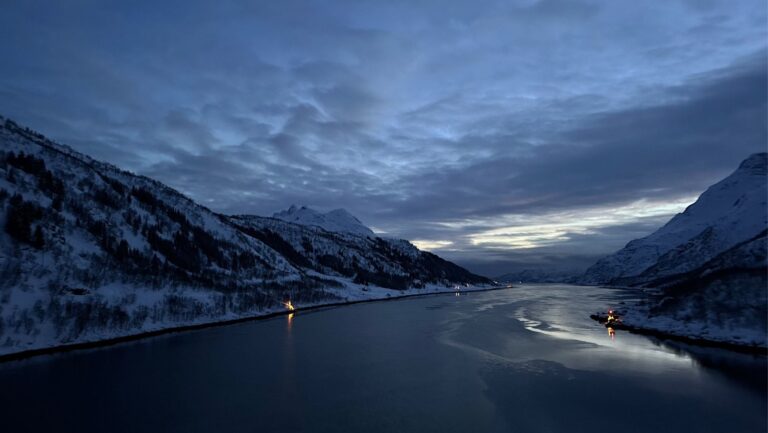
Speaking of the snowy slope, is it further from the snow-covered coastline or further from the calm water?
the calm water

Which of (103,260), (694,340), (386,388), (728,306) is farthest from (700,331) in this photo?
(103,260)

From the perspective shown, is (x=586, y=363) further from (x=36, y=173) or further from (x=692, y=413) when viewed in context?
(x=36, y=173)

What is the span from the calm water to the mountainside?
19.7 ft

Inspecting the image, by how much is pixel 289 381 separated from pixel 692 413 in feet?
76.3

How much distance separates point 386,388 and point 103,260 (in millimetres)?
45485

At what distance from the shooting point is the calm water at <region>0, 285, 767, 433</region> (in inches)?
742

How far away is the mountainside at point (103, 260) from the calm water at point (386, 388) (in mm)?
6010

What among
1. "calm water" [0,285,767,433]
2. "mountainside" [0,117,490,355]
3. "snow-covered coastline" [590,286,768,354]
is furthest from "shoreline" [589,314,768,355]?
"mountainside" [0,117,490,355]

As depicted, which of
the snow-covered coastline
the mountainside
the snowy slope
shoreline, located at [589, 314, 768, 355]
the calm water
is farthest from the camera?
the mountainside

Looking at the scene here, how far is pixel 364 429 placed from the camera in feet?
58.3

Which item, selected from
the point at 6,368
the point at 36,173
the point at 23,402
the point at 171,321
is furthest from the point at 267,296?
the point at 23,402

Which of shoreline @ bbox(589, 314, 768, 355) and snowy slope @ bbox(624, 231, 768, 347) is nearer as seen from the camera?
shoreline @ bbox(589, 314, 768, 355)

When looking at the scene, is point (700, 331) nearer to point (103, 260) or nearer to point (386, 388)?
point (386, 388)

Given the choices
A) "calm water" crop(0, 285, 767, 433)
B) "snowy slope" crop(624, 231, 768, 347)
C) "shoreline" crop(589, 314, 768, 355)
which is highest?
"snowy slope" crop(624, 231, 768, 347)
